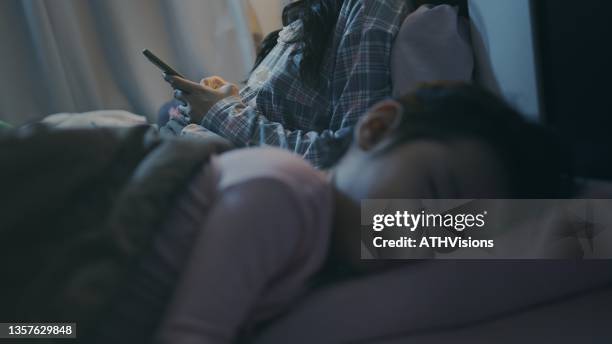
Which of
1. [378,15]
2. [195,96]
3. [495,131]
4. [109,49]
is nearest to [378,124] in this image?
[495,131]

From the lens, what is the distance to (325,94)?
4.05 feet

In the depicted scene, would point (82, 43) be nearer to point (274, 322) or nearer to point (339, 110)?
point (339, 110)

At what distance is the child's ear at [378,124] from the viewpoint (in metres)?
0.62

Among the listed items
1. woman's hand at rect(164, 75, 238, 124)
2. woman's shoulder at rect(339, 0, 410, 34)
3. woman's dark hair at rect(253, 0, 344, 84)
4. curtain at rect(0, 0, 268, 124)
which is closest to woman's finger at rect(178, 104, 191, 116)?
woman's hand at rect(164, 75, 238, 124)

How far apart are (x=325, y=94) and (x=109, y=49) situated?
1046mm

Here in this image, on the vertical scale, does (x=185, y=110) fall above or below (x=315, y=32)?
below

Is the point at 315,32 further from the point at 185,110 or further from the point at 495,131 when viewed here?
the point at 495,131

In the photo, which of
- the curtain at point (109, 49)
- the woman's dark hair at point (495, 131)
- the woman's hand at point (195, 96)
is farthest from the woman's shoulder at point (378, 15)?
the curtain at point (109, 49)

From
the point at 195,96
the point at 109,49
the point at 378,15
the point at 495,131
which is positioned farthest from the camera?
the point at 109,49

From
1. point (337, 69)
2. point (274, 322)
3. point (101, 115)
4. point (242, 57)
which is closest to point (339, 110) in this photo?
point (337, 69)

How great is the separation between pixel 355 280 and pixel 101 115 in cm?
85

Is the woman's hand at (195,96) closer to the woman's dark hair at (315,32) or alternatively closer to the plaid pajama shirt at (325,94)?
the plaid pajama shirt at (325,94)

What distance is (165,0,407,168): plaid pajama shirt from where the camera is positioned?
111 centimetres

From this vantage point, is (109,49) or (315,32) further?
(109,49)
